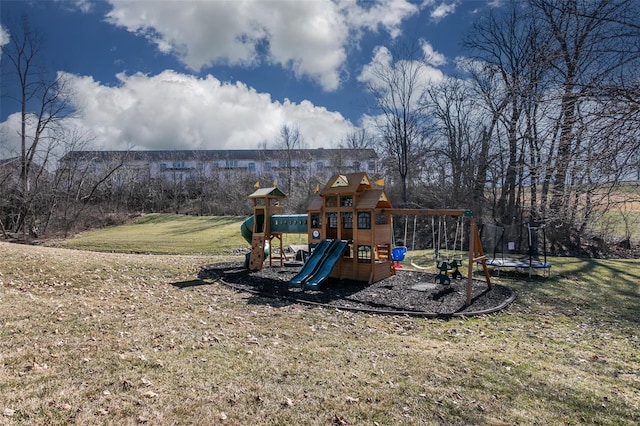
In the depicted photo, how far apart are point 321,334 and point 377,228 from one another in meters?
4.69

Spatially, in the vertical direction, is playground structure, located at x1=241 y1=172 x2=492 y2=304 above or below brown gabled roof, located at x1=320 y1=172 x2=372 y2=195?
below

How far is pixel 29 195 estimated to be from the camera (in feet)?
77.5

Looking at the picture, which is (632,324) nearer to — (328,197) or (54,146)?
(328,197)

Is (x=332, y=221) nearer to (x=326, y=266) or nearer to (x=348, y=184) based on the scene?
(x=348, y=184)

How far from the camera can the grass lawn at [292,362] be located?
3.35 meters

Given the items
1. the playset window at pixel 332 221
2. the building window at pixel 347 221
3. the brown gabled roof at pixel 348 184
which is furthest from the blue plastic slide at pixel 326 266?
the brown gabled roof at pixel 348 184

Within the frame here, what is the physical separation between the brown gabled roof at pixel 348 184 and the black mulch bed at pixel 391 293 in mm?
2613

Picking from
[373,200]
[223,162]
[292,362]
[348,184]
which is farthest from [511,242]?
[223,162]

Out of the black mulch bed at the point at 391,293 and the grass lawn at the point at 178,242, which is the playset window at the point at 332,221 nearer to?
the black mulch bed at the point at 391,293

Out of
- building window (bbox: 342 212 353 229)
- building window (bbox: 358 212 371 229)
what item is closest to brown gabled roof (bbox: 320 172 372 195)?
building window (bbox: 358 212 371 229)

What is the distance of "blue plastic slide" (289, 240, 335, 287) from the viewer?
9188 millimetres

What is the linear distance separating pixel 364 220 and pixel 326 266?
5.47 ft

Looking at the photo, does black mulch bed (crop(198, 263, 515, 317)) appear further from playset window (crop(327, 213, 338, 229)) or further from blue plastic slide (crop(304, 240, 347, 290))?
playset window (crop(327, 213, 338, 229))

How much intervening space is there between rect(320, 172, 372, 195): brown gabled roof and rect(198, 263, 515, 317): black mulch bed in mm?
2613
